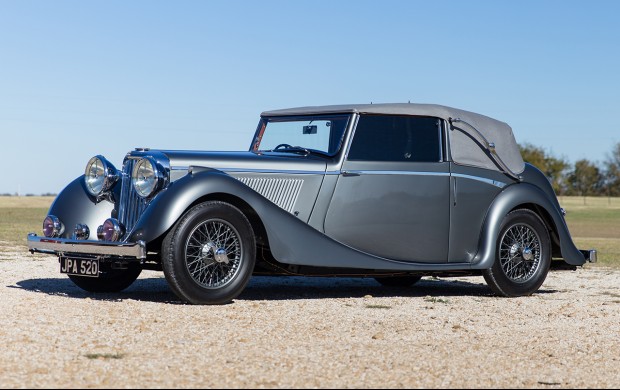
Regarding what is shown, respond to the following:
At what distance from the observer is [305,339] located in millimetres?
6379

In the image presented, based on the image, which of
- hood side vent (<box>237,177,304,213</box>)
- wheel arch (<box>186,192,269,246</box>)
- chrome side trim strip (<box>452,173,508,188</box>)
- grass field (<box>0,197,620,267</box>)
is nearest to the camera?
wheel arch (<box>186,192,269,246</box>)

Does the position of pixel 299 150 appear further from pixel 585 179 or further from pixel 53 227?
pixel 585 179

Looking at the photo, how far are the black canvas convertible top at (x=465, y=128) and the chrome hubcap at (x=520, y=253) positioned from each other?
679mm

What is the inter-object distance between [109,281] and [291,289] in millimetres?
2024

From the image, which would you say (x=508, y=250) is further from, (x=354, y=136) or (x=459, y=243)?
(x=354, y=136)

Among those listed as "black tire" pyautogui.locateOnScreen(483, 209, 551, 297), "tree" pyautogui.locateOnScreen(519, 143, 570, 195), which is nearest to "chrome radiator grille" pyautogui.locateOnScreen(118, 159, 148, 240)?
"black tire" pyautogui.locateOnScreen(483, 209, 551, 297)

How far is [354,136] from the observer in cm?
895

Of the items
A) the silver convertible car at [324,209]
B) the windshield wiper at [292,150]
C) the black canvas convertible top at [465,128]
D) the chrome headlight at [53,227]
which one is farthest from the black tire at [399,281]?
the chrome headlight at [53,227]

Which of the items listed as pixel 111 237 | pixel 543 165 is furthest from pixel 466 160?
pixel 543 165

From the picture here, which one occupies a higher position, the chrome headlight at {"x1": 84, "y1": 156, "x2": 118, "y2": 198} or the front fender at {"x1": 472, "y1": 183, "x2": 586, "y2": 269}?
the chrome headlight at {"x1": 84, "y1": 156, "x2": 118, "y2": 198}

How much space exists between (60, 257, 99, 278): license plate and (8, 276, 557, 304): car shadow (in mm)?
402

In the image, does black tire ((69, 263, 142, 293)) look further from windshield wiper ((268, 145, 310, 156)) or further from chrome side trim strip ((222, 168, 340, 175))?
windshield wiper ((268, 145, 310, 156))

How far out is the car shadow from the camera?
902 cm

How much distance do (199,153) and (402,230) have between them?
2141 millimetres
